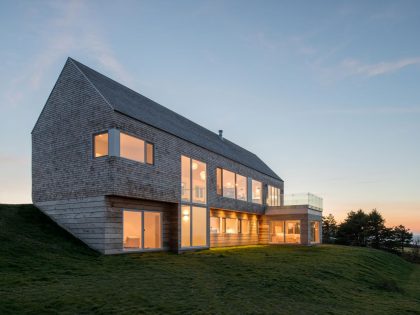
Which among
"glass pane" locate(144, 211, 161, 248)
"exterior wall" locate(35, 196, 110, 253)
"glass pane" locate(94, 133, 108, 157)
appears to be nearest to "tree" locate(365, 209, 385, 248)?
"glass pane" locate(144, 211, 161, 248)

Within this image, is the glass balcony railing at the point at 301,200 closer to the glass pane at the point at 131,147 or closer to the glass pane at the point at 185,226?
the glass pane at the point at 185,226

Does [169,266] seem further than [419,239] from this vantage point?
No

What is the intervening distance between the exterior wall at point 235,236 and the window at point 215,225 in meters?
0.21

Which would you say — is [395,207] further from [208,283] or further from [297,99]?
[208,283]

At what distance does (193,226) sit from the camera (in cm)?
2031

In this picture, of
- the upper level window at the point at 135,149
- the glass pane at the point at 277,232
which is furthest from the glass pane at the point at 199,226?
the glass pane at the point at 277,232

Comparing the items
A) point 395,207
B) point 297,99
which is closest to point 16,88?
point 297,99

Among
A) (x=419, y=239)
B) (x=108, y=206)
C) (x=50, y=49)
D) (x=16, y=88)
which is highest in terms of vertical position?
(x=50, y=49)

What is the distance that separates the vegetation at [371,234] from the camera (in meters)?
45.3

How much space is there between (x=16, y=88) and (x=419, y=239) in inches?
2032

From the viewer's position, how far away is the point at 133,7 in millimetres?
20266

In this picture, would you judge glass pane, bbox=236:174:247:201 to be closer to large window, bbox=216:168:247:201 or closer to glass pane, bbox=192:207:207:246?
large window, bbox=216:168:247:201

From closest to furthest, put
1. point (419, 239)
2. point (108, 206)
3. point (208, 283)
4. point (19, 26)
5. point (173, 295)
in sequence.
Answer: point (173, 295)
point (208, 283)
point (108, 206)
point (19, 26)
point (419, 239)

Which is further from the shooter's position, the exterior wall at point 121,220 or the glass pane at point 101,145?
the glass pane at point 101,145
